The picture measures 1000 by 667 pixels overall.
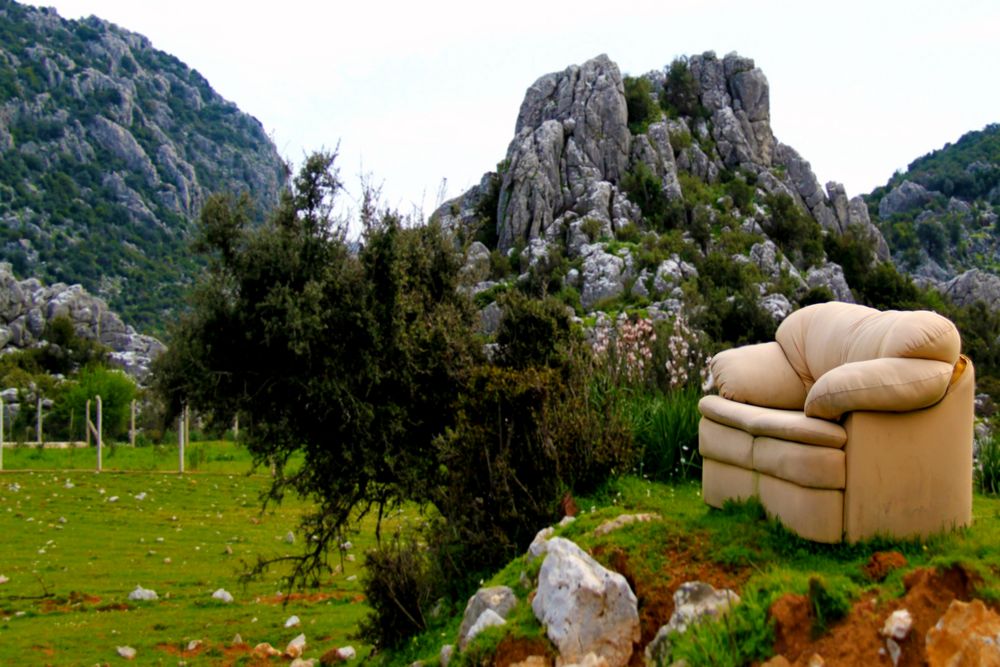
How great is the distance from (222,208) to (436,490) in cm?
392

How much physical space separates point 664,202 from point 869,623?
55637mm

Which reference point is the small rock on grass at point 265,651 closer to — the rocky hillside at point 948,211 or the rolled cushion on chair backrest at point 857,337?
the rolled cushion on chair backrest at point 857,337

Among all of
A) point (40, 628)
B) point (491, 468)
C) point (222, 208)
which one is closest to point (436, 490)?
point (491, 468)

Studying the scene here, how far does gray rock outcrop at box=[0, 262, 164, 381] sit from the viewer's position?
7244cm

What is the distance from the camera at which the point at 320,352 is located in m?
9.96

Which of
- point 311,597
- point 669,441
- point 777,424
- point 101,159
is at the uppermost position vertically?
point 101,159

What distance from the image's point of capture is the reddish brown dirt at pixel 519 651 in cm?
568

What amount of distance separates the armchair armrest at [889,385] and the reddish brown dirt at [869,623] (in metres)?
1.22

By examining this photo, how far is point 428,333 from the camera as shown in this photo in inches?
420

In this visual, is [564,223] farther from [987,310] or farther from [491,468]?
[491,468]

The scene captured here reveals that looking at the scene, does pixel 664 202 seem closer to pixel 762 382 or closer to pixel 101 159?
pixel 762 382

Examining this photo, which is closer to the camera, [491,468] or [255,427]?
[491,468]

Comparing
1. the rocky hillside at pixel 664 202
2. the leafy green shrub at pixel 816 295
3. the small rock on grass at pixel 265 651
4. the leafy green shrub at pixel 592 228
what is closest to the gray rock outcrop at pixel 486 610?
the small rock on grass at pixel 265 651

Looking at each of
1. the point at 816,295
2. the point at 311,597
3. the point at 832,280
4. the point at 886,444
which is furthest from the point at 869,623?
the point at 832,280
